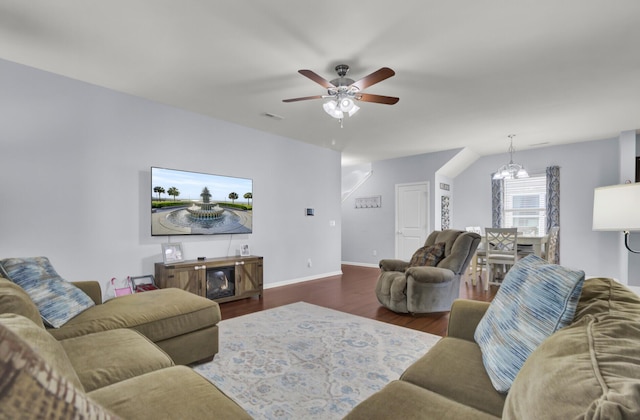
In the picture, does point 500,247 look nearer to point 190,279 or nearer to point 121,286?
point 190,279

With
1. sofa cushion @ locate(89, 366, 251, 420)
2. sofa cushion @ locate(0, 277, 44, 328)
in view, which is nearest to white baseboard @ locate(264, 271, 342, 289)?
sofa cushion @ locate(0, 277, 44, 328)

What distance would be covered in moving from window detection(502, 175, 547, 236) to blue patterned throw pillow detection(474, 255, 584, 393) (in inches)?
237

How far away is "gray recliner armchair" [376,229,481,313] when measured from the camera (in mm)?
3482

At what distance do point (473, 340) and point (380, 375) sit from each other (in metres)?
0.80

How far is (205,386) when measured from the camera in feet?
4.11

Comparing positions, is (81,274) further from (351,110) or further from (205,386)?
(351,110)

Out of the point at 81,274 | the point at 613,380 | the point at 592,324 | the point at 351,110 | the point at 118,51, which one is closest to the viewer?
the point at 613,380

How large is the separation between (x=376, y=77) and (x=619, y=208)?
Result: 179cm

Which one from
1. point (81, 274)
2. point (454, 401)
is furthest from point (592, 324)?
point (81, 274)

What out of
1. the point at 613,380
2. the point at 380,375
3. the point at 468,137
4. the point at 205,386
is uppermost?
the point at 468,137

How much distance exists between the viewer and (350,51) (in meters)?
2.67

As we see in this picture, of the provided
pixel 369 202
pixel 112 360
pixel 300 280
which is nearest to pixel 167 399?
pixel 112 360

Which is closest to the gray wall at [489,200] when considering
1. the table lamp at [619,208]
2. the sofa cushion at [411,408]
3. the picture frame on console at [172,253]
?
the picture frame on console at [172,253]

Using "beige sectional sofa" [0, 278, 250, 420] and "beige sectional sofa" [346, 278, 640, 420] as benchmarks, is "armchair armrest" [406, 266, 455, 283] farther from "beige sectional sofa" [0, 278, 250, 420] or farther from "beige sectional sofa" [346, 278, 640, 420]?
"beige sectional sofa" [0, 278, 250, 420]
